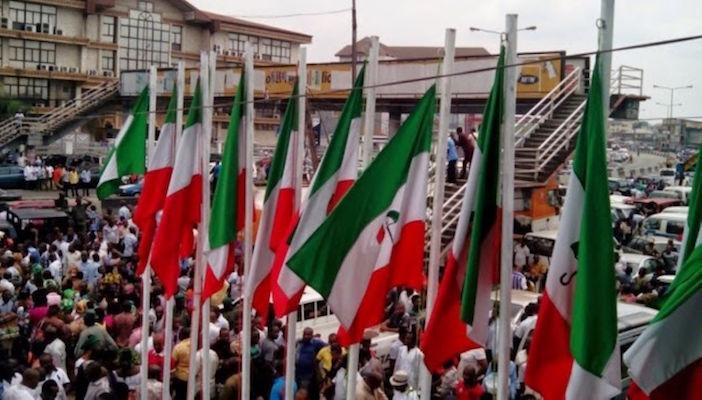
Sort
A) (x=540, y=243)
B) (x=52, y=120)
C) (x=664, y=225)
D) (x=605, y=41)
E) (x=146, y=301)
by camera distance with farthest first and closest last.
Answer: (x=52, y=120)
(x=664, y=225)
(x=540, y=243)
(x=146, y=301)
(x=605, y=41)

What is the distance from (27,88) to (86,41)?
4.80 meters

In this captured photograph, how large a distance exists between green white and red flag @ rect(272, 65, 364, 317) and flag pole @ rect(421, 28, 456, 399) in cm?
92

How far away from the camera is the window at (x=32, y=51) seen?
51719 mm

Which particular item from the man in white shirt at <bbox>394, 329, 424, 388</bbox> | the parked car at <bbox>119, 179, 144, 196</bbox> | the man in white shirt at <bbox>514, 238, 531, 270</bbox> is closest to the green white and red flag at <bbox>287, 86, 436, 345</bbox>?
the man in white shirt at <bbox>394, 329, 424, 388</bbox>

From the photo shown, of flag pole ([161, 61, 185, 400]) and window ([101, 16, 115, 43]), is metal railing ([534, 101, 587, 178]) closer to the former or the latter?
flag pole ([161, 61, 185, 400])

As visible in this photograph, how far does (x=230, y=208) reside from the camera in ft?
26.9

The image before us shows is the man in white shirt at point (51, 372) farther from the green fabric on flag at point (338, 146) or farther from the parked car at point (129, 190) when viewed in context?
the parked car at point (129, 190)

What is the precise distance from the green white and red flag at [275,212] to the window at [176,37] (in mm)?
53552

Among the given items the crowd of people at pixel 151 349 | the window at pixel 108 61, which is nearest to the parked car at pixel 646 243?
the crowd of people at pixel 151 349

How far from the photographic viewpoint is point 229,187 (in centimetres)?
820

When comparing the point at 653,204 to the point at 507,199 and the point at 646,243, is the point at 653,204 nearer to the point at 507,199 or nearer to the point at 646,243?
the point at 646,243

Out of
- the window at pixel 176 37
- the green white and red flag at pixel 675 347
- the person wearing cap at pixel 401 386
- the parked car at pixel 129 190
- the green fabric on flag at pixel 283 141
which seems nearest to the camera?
the green white and red flag at pixel 675 347

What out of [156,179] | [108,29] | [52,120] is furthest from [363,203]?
[108,29]

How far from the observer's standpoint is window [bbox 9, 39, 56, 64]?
5172 centimetres
